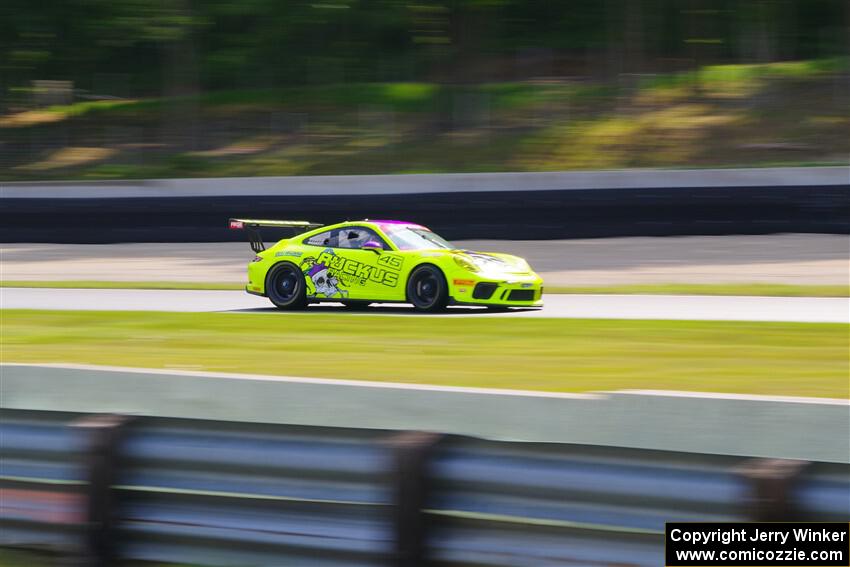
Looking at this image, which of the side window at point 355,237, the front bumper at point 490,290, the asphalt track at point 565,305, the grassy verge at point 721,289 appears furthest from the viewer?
the grassy verge at point 721,289

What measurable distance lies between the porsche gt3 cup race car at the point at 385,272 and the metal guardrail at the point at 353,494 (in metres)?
7.42

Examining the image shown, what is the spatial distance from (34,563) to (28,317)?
6.92 m

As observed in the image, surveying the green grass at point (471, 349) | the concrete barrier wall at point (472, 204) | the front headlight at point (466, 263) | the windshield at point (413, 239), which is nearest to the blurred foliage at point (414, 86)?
the concrete barrier wall at point (472, 204)

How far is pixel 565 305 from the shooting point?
12.0 m

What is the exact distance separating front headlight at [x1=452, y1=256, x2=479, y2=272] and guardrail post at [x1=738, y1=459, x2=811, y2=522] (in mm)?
8171

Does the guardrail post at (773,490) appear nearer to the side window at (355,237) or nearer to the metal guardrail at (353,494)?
the metal guardrail at (353,494)

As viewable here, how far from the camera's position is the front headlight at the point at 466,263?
11513 mm

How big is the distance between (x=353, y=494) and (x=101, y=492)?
1.04 metres

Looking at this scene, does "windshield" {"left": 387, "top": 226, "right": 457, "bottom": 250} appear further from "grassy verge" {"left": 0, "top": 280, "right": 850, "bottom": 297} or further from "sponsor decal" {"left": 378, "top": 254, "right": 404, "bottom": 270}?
"grassy verge" {"left": 0, "top": 280, "right": 850, "bottom": 297}

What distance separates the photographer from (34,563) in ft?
14.2

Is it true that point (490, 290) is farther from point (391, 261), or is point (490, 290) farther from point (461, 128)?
point (461, 128)

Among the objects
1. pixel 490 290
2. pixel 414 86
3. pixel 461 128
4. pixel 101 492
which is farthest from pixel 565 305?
pixel 414 86

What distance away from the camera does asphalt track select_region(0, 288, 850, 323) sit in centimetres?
1055

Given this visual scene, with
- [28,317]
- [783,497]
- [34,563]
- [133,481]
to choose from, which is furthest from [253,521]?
[28,317]
